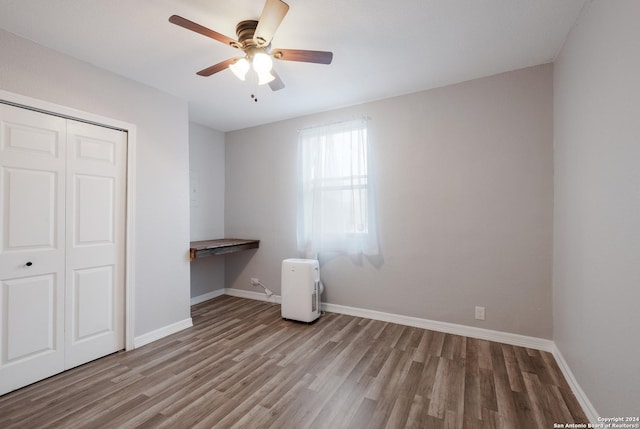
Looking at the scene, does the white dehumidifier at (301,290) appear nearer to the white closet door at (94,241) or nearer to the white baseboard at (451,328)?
the white baseboard at (451,328)

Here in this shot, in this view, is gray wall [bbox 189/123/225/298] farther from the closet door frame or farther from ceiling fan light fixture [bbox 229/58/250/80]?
ceiling fan light fixture [bbox 229/58/250/80]

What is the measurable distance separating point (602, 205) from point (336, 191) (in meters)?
2.32

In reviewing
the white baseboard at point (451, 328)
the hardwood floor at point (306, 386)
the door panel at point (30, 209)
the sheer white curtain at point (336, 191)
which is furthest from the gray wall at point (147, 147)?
the white baseboard at point (451, 328)

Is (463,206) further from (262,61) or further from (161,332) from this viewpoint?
(161,332)

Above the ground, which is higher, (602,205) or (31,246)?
(602,205)

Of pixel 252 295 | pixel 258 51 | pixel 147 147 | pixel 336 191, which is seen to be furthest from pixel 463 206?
pixel 147 147

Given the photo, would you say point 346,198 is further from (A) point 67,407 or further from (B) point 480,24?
(A) point 67,407

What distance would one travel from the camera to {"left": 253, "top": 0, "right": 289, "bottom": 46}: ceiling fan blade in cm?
147

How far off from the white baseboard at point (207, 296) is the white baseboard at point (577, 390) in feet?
13.2

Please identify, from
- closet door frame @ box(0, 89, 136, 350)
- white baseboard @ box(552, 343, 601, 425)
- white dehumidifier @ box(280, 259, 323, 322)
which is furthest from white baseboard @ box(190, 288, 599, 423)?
closet door frame @ box(0, 89, 136, 350)

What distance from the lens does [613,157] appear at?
4.71 ft

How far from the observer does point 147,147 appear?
2762mm

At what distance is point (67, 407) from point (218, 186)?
10.0 ft

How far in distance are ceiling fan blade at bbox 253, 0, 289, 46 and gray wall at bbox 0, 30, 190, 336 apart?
1647 mm
